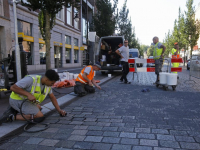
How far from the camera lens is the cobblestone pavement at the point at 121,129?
2.41 metres

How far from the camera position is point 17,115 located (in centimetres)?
322

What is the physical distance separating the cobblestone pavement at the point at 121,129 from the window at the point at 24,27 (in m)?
12.5

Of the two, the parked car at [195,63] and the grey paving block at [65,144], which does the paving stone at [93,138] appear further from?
the parked car at [195,63]

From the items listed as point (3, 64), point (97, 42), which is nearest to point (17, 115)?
point (3, 64)

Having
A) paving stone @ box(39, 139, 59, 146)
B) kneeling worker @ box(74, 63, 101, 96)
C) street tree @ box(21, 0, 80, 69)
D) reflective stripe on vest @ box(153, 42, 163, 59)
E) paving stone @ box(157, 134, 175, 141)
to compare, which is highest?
street tree @ box(21, 0, 80, 69)

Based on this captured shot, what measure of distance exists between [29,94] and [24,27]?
45.7 ft

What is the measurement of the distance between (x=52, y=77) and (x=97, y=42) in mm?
10510

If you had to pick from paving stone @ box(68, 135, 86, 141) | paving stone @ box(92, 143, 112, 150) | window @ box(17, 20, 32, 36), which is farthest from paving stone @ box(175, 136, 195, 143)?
window @ box(17, 20, 32, 36)

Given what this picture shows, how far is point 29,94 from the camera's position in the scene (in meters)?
2.89

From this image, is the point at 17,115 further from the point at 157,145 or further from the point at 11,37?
the point at 11,37

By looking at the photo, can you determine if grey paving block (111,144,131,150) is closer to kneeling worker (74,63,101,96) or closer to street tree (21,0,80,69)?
kneeling worker (74,63,101,96)

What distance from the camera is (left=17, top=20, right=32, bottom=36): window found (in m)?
14.3

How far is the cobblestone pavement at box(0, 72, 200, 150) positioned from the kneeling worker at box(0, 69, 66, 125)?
407mm

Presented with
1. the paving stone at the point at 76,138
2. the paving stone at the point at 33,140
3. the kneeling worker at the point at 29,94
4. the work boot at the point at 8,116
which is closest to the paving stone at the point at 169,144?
the paving stone at the point at 76,138
